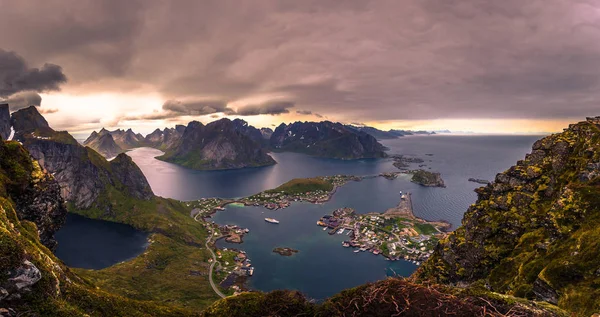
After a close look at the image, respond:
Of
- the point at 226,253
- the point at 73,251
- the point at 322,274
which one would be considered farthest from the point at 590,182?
the point at 73,251

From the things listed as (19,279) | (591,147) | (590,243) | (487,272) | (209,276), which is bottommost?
(209,276)

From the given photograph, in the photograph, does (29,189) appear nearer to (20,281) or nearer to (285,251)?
(20,281)

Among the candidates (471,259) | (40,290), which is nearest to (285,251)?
(471,259)

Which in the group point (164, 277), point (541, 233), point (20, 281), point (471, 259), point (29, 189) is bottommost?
point (164, 277)

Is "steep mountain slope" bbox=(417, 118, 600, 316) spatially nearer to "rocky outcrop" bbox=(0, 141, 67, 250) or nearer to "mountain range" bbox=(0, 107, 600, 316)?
"mountain range" bbox=(0, 107, 600, 316)

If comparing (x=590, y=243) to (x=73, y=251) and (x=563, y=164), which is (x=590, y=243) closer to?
(x=563, y=164)

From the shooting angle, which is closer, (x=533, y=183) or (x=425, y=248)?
(x=533, y=183)

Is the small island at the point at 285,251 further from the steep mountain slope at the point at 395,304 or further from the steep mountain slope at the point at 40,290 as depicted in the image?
the steep mountain slope at the point at 395,304

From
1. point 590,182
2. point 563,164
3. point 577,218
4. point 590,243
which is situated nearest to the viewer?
point 590,243

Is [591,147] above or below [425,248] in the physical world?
above
